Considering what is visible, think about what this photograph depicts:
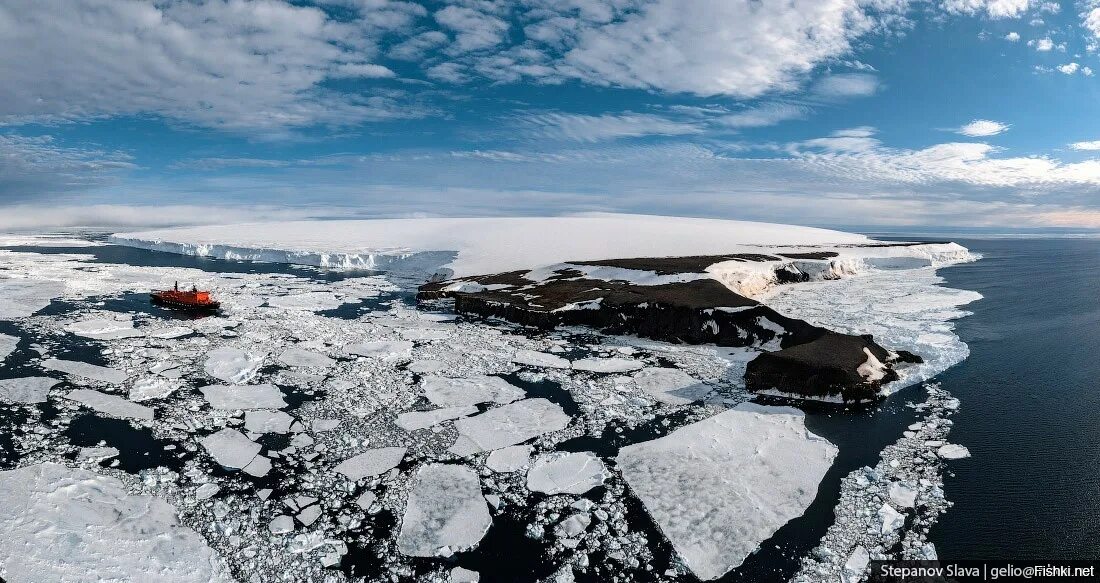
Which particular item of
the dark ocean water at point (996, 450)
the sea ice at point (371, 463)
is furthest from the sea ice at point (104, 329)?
the sea ice at point (371, 463)

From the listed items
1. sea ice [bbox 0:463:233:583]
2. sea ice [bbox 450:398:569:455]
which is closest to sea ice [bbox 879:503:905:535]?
sea ice [bbox 450:398:569:455]

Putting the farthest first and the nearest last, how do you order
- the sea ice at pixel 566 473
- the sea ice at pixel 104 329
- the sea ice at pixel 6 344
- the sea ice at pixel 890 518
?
the sea ice at pixel 104 329, the sea ice at pixel 6 344, the sea ice at pixel 566 473, the sea ice at pixel 890 518

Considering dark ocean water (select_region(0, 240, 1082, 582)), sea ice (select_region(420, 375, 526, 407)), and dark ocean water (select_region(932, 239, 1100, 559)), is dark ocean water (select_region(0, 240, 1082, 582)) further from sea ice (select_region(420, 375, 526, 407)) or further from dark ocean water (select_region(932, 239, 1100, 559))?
sea ice (select_region(420, 375, 526, 407))

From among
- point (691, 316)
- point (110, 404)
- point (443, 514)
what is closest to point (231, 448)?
point (110, 404)

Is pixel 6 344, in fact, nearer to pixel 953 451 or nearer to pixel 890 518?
pixel 890 518

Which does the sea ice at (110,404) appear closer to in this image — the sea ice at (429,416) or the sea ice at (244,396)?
the sea ice at (244,396)
